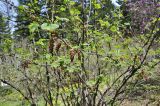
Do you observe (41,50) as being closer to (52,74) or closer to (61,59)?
(52,74)

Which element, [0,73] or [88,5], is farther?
[0,73]

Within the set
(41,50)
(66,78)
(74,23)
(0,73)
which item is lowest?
(0,73)

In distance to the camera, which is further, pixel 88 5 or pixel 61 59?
pixel 88 5

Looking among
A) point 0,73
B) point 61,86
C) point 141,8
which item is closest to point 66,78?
point 61,86

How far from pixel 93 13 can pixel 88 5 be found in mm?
152

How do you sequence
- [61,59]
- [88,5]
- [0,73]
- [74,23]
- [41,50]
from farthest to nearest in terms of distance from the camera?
[0,73]
[88,5]
[41,50]
[74,23]
[61,59]

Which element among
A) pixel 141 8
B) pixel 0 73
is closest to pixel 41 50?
pixel 0 73

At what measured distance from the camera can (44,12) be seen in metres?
5.04

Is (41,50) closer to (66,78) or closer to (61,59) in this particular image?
(66,78)

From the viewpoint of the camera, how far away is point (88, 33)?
4.70 metres

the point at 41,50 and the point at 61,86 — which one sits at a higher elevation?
the point at 41,50

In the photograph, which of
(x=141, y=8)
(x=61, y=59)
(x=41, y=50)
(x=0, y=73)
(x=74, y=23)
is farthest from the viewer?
(x=141, y=8)

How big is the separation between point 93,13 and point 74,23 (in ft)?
2.64

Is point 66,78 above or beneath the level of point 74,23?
beneath
